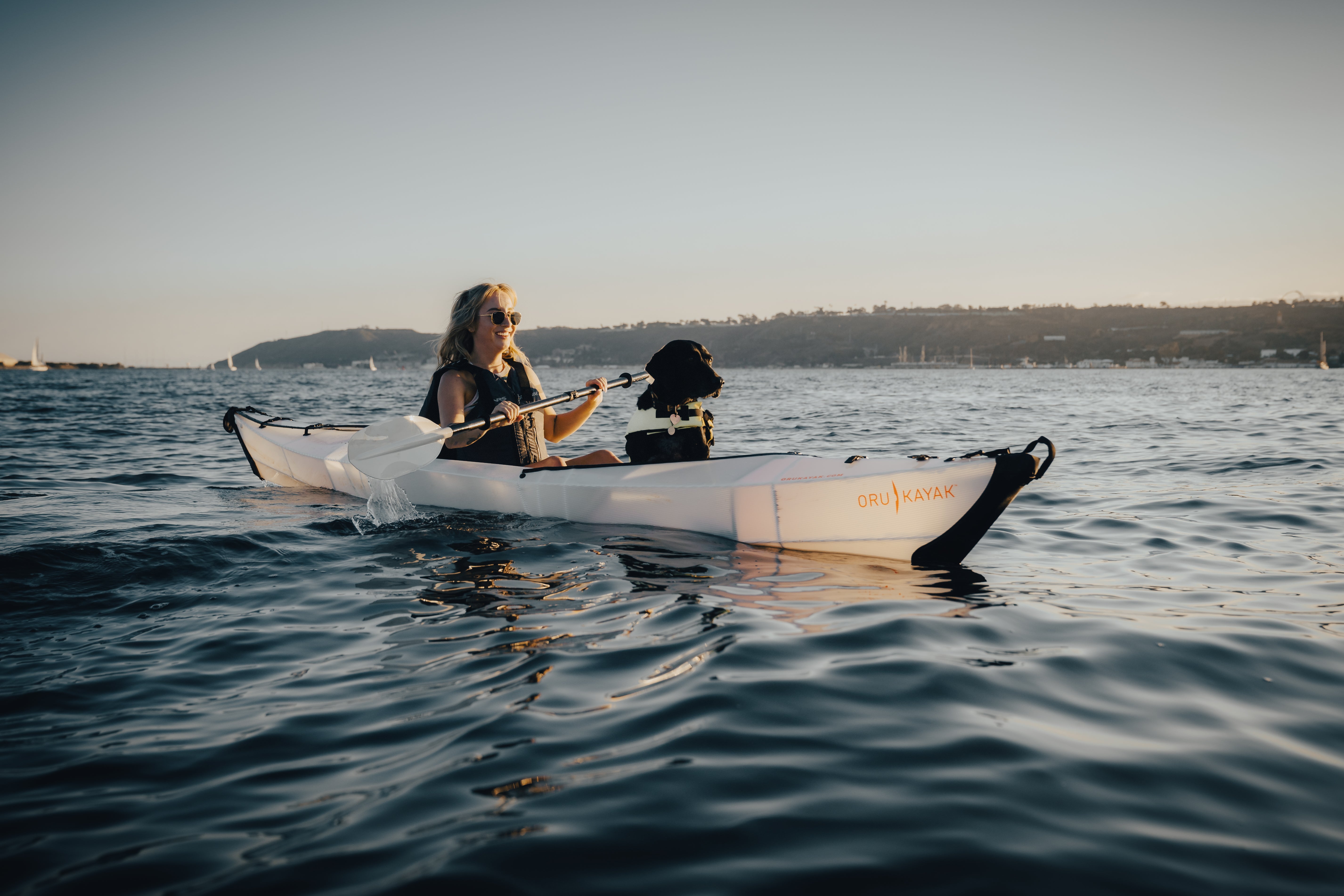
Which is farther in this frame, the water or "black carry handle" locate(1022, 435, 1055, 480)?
"black carry handle" locate(1022, 435, 1055, 480)

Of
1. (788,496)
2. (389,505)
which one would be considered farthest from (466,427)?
(788,496)

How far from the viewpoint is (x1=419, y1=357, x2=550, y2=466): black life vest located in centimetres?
634

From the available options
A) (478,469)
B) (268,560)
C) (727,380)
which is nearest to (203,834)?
(268,560)

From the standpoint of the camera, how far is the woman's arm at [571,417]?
689 centimetres

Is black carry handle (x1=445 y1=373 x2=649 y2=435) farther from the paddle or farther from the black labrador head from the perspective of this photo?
the black labrador head

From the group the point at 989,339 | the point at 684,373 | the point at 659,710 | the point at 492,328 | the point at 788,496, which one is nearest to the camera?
the point at 659,710

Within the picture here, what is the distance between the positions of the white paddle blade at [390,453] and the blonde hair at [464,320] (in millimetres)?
579

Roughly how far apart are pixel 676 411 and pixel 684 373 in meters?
0.36

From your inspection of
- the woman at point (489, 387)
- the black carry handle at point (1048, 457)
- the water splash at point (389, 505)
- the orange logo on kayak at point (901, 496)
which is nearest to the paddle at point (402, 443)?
the woman at point (489, 387)

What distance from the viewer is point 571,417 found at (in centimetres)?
714

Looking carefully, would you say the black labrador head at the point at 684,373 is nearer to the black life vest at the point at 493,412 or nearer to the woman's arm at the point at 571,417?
the woman's arm at the point at 571,417

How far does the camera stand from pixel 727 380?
257 ft

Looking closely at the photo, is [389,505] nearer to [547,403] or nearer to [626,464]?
[547,403]

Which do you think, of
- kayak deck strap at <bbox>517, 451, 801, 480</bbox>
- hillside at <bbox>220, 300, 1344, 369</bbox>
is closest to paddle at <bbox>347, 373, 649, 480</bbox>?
kayak deck strap at <bbox>517, 451, 801, 480</bbox>
